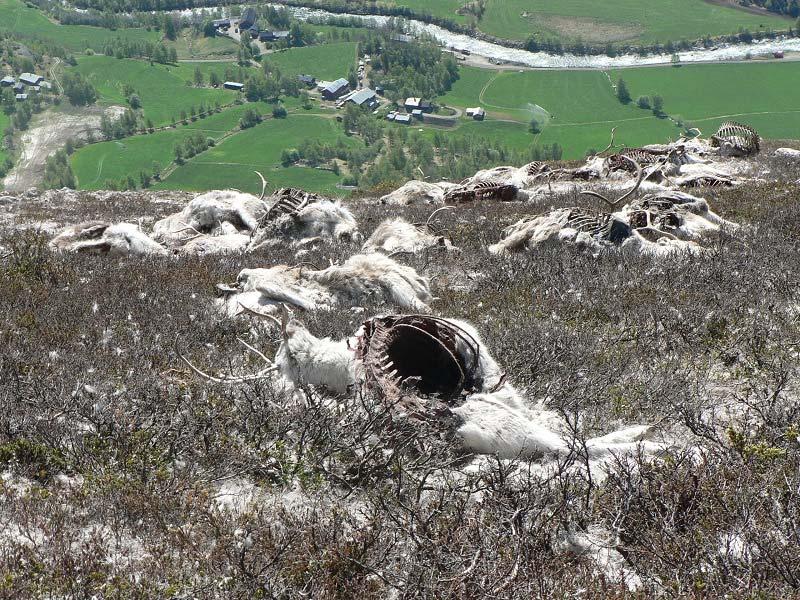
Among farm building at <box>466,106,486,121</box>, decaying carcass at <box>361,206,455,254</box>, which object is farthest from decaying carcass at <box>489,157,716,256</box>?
farm building at <box>466,106,486,121</box>

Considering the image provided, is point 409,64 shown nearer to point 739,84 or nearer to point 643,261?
point 739,84

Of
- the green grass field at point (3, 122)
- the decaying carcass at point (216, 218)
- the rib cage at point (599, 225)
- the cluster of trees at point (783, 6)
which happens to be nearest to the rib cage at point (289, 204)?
the decaying carcass at point (216, 218)

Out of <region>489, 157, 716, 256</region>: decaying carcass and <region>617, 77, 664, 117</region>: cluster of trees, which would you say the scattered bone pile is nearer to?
<region>489, 157, 716, 256</region>: decaying carcass

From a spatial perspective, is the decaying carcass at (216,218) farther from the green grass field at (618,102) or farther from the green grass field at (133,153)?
the green grass field at (133,153)

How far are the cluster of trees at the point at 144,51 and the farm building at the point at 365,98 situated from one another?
3983 centimetres

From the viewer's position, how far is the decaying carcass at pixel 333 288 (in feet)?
26.5

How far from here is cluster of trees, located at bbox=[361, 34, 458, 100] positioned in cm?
11400

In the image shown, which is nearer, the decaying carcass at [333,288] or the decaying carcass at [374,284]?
the decaying carcass at [333,288]

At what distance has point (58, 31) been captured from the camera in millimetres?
141750

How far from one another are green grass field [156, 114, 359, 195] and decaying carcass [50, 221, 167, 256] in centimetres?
5958

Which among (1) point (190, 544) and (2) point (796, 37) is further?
(2) point (796, 37)

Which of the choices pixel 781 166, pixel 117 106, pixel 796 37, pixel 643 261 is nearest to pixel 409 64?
pixel 117 106

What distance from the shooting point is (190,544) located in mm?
3562

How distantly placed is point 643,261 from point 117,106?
116434mm
